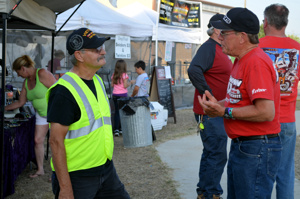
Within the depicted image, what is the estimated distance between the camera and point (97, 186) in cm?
262

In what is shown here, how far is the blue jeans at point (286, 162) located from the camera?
10.7ft

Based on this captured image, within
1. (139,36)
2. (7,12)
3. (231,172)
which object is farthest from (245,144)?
(139,36)

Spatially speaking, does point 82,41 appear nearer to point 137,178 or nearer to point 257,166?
point 257,166

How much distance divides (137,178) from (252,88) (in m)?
3.55

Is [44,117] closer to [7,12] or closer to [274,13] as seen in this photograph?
[7,12]

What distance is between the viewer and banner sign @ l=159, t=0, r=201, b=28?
41.1ft

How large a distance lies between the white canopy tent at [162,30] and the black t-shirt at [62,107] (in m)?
9.25

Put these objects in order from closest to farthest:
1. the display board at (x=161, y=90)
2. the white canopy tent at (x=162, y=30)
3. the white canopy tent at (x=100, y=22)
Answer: the white canopy tent at (x=100, y=22) → the display board at (x=161, y=90) → the white canopy tent at (x=162, y=30)

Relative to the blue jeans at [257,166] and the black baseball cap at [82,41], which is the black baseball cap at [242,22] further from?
the black baseball cap at [82,41]

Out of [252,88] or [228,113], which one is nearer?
[252,88]

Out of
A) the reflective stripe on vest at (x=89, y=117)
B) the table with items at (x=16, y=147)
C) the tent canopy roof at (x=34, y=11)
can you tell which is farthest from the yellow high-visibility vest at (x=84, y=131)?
the table with items at (x=16, y=147)

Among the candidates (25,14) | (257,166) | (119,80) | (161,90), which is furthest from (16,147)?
(161,90)

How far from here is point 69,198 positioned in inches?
96.3

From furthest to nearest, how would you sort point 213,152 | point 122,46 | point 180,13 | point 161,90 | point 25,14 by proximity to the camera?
point 180,13, point 161,90, point 122,46, point 25,14, point 213,152
